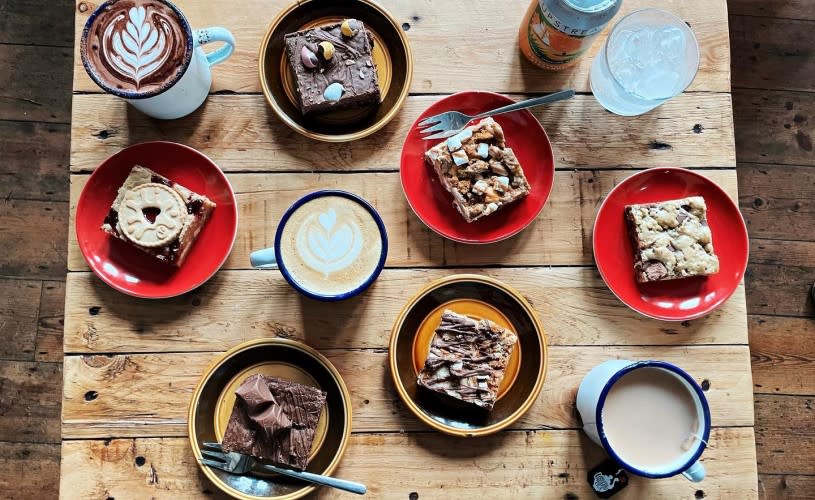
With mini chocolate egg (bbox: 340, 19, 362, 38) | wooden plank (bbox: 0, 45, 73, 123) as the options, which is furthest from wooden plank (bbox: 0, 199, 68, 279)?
mini chocolate egg (bbox: 340, 19, 362, 38)

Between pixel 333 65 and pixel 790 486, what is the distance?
2.32 m

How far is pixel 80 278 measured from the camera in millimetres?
1593

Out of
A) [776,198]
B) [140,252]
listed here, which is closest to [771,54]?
[776,198]

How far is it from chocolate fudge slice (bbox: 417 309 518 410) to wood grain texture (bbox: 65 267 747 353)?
0.49 ft

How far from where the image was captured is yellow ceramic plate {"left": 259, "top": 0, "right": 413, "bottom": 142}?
1619mm

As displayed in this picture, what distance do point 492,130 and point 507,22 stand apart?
338 mm

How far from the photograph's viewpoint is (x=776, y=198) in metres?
2.46

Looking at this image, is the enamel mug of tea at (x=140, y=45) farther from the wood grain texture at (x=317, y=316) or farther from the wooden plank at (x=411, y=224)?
the wood grain texture at (x=317, y=316)

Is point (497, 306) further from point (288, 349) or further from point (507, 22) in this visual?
point (507, 22)

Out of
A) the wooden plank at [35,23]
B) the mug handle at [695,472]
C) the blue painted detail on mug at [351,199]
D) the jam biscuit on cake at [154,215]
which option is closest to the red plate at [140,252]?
the jam biscuit on cake at [154,215]

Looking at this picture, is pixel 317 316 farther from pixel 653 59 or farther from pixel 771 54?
pixel 771 54

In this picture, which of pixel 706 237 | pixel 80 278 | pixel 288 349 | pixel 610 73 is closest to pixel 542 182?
pixel 610 73

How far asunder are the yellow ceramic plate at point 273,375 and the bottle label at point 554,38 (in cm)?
97

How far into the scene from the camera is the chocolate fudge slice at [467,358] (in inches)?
59.9
